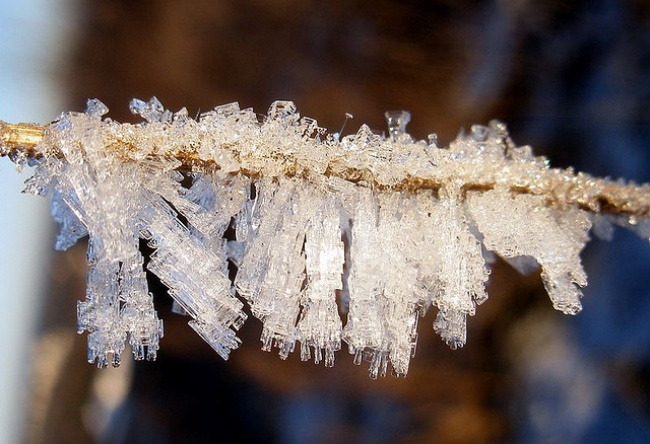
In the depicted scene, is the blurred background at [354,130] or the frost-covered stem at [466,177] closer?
the frost-covered stem at [466,177]

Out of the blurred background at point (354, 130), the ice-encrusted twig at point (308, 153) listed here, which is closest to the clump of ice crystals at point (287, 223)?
the ice-encrusted twig at point (308, 153)

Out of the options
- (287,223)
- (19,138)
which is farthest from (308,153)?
(19,138)

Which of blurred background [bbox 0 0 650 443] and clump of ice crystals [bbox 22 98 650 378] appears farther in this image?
blurred background [bbox 0 0 650 443]

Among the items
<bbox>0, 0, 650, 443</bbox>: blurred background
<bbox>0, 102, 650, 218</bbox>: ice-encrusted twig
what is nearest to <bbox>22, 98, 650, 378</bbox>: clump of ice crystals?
<bbox>0, 102, 650, 218</bbox>: ice-encrusted twig

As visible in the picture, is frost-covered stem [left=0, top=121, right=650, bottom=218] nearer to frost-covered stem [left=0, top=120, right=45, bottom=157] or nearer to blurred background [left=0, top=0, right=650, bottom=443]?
frost-covered stem [left=0, top=120, right=45, bottom=157]

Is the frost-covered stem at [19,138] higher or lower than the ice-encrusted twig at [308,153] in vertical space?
lower

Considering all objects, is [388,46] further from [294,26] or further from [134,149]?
[134,149]

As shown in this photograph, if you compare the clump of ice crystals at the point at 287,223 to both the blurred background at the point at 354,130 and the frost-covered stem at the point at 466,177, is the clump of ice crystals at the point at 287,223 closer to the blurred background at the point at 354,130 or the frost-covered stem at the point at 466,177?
the frost-covered stem at the point at 466,177

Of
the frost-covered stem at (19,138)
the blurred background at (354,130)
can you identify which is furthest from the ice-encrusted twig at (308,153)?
the blurred background at (354,130)

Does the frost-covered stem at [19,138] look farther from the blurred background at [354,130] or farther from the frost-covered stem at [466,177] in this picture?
the blurred background at [354,130]
